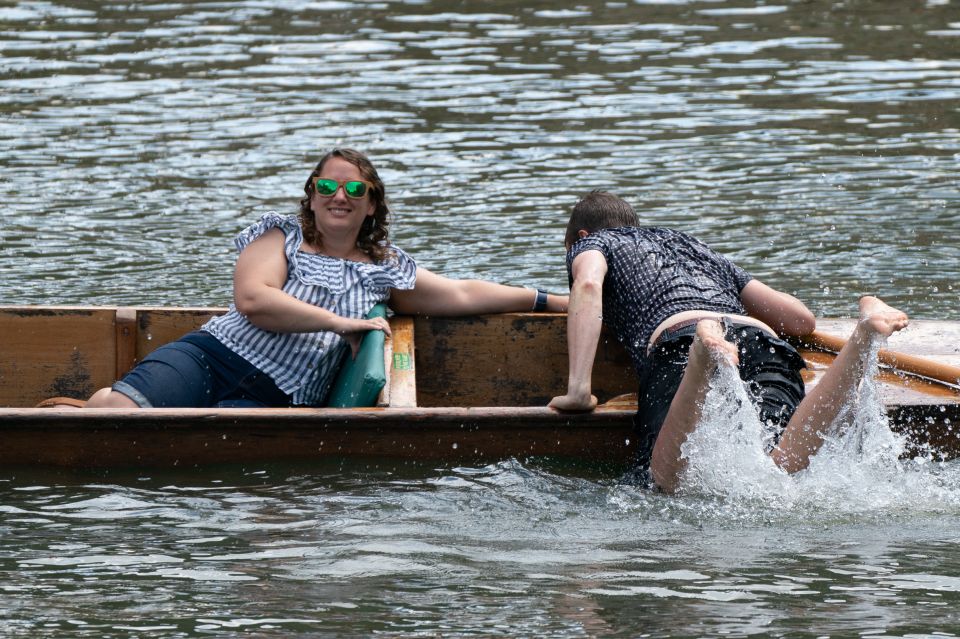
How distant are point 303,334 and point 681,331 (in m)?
1.50

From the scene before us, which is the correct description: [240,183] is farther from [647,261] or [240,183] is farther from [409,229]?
[647,261]

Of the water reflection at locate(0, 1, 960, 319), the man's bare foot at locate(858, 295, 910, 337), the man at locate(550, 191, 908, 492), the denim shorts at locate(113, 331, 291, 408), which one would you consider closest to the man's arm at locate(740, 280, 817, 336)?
the man at locate(550, 191, 908, 492)

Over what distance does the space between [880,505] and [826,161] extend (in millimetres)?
6810

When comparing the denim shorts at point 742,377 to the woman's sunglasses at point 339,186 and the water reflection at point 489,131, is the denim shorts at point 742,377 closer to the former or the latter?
the woman's sunglasses at point 339,186

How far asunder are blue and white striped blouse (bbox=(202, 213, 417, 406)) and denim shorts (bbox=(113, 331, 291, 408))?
45 mm

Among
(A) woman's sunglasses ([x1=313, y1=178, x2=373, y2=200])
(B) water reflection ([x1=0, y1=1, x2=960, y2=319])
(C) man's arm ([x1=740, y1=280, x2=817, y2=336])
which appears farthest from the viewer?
(B) water reflection ([x1=0, y1=1, x2=960, y2=319])

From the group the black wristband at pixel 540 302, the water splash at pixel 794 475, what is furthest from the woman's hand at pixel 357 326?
the water splash at pixel 794 475

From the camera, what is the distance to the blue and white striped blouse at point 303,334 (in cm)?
608

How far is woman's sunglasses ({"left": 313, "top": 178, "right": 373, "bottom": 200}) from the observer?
6.07m

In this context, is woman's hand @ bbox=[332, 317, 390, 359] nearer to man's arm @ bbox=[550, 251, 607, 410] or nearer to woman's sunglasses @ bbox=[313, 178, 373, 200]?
woman's sunglasses @ bbox=[313, 178, 373, 200]

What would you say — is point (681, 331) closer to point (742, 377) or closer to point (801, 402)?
point (742, 377)

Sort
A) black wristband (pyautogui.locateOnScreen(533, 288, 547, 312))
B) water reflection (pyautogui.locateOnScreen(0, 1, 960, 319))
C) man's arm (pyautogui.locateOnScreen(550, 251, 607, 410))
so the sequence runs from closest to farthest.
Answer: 1. man's arm (pyautogui.locateOnScreen(550, 251, 607, 410))
2. black wristband (pyautogui.locateOnScreen(533, 288, 547, 312))
3. water reflection (pyautogui.locateOnScreen(0, 1, 960, 319))

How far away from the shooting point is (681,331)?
5.55 meters

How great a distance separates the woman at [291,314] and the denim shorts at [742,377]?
1.07 m
